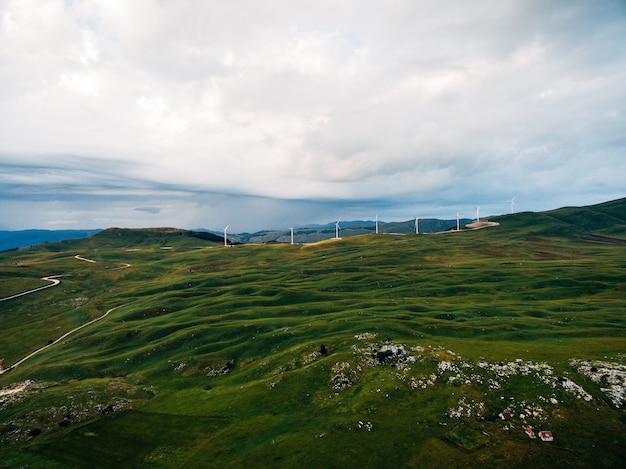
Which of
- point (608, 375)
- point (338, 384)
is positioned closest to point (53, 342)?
point (338, 384)

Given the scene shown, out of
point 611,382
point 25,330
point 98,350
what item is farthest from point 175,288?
point 611,382

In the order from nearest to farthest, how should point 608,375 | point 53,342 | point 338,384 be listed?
1. point 608,375
2. point 338,384
3. point 53,342

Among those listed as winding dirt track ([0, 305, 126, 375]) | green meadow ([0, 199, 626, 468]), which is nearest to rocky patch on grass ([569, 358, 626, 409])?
green meadow ([0, 199, 626, 468])

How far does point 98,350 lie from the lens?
316ft

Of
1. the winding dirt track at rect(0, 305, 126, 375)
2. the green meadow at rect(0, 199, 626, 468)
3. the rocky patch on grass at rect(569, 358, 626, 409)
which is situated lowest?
the winding dirt track at rect(0, 305, 126, 375)

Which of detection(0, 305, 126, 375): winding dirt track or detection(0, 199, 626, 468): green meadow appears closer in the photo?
detection(0, 199, 626, 468): green meadow

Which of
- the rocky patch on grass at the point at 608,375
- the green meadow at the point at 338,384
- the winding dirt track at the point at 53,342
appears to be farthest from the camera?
the winding dirt track at the point at 53,342

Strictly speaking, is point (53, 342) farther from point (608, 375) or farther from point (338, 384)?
point (608, 375)

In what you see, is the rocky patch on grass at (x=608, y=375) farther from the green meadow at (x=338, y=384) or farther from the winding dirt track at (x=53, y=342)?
the winding dirt track at (x=53, y=342)

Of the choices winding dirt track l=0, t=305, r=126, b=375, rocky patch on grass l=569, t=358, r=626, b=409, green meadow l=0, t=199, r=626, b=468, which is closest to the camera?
green meadow l=0, t=199, r=626, b=468

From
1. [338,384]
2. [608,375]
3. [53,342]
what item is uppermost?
[608,375]

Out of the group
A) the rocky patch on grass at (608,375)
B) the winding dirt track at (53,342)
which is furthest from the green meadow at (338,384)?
the winding dirt track at (53,342)

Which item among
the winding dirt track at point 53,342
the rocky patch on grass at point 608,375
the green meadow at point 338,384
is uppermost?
the rocky patch on grass at point 608,375

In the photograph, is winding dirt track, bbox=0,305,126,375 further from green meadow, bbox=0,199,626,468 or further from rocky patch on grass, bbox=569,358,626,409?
rocky patch on grass, bbox=569,358,626,409
